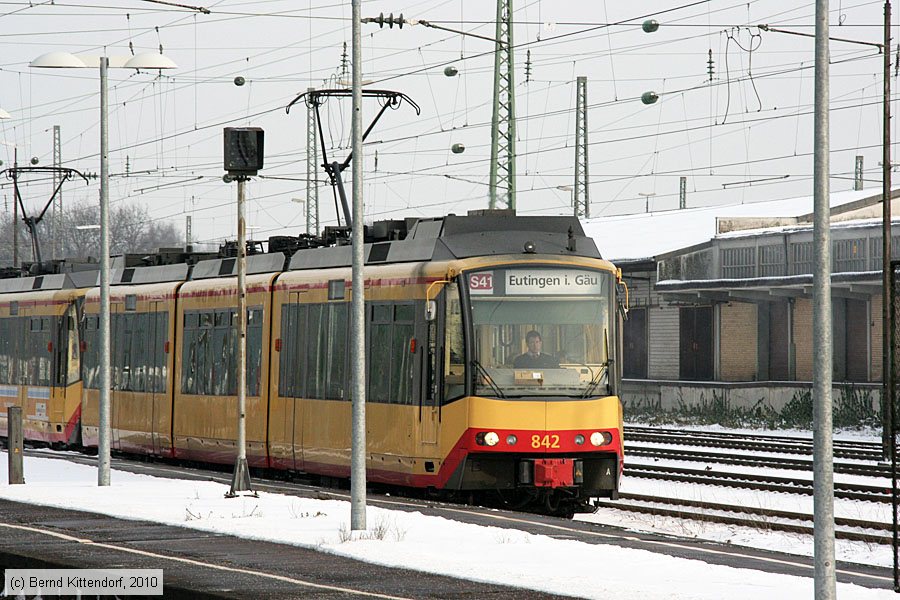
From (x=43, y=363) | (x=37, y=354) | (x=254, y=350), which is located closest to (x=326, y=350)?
(x=254, y=350)

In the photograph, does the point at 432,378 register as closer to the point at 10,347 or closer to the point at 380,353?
the point at 380,353

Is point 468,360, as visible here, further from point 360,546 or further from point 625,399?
point 625,399

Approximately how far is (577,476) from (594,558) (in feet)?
17.3

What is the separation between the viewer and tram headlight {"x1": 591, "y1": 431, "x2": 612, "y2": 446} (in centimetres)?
1814

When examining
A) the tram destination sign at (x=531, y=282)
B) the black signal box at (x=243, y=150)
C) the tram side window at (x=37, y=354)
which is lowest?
the tram side window at (x=37, y=354)

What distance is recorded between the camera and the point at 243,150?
18797 mm

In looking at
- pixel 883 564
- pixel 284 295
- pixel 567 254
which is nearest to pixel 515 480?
pixel 567 254

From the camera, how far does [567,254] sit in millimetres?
18641

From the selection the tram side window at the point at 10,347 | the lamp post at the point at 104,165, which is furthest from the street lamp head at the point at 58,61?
the tram side window at the point at 10,347

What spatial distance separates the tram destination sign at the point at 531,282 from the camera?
59.1 ft

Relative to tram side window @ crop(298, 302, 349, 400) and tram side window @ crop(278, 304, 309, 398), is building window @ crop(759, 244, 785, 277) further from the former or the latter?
tram side window @ crop(298, 302, 349, 400)

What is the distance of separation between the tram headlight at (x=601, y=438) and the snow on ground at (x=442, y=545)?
1.56m

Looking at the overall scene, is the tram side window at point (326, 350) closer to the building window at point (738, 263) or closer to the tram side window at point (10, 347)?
the tram side window at point (10, 347)

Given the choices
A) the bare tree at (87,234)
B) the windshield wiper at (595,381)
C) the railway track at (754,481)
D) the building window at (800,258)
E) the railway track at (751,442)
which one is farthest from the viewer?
the bare tree at (87,234)
